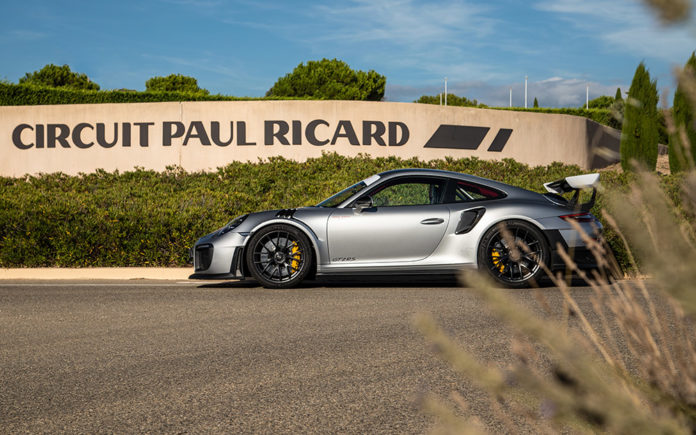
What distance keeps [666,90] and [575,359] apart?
78 cm

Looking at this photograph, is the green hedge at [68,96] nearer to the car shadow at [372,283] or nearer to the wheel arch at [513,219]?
the car shadow at [372,283]

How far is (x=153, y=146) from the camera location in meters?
21.6

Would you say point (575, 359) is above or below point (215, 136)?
below

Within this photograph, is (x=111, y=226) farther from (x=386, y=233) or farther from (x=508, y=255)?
(x=508, y=255)

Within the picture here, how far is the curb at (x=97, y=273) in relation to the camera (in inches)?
399

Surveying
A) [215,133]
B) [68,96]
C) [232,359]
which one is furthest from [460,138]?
[232,359]

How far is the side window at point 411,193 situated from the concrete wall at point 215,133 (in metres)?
12.5

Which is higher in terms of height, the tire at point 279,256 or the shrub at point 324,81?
the shrub at point 324,81

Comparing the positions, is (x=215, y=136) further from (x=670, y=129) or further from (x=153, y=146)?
(x=670, y=129)

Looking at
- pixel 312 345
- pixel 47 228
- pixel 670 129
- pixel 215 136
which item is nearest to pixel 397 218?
pixel 312 345

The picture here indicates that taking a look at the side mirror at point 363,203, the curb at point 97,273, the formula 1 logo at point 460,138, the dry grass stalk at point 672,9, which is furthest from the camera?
the formula 1 logo at point 460,138

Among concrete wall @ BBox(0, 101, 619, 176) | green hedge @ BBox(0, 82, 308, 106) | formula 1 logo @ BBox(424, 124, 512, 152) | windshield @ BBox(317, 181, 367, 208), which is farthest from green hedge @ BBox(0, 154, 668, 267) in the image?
green hedge @ BBox(0, 82, 308, 106)

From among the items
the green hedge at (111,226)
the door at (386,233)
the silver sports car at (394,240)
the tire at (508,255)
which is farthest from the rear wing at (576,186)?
the green hedge at (111,226)

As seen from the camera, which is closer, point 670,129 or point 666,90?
point 666,90
